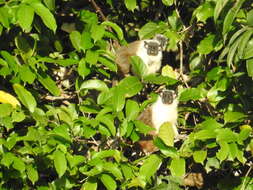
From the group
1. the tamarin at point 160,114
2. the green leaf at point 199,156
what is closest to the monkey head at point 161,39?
the tamarin at point 160,114

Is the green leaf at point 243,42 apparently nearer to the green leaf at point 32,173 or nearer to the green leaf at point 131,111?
the green leaf at point 131,111

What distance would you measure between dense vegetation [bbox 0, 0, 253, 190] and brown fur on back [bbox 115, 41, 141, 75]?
0.48ft

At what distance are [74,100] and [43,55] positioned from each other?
2.20 ft

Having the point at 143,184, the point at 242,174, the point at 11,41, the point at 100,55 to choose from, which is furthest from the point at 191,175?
the point at 11,41

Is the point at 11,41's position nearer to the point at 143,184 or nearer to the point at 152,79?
the point at 152,79

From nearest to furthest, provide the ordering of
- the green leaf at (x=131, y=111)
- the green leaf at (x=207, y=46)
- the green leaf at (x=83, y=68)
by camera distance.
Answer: the green leaf at (x=131, y=111) → the green leaf at (x=83, y=68) → the green leaf at (x=207, y=46)

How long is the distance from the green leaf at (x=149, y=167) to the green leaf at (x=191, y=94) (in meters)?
0.48

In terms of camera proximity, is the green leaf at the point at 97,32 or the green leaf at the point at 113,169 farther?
the green leaf at the point at 97,32

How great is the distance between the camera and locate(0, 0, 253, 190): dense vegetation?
3.49 metres

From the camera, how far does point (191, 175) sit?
4.61 meters

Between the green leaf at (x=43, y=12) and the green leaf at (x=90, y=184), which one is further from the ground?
the green leaf at (x=43, y=12)

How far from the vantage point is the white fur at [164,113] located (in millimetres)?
4312

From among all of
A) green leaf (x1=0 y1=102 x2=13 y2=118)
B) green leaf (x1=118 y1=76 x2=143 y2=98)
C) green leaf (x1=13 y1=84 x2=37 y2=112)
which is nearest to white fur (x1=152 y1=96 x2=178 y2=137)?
green leaf (x1=118 y1=76 x2=143 y2=98)

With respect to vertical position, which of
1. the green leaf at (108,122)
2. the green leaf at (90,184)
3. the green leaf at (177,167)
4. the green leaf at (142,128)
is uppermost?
the green leaf at (108,122)
